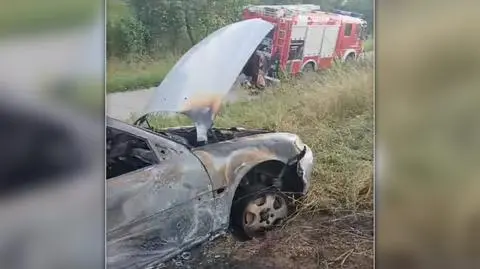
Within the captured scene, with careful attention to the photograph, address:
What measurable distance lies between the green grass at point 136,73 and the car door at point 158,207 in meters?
0.12

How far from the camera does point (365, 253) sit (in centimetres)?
149

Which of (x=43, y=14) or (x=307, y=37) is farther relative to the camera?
(x=307, y=37)

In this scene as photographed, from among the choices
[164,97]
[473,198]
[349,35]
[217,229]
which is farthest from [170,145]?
[473,198]

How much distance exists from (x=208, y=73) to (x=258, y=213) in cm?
41

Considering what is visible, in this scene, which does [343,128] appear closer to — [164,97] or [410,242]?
[410,242]

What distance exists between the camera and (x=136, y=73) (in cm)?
143

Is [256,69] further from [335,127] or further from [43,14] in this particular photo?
[43,14]

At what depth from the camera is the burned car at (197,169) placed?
142cm

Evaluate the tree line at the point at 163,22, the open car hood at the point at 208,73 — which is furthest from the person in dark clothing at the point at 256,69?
the tree line at the point at 163,22

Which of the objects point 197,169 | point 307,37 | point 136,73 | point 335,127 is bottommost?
point 197,169

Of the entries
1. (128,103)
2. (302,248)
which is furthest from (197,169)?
(302,248)

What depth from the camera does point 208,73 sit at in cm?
146

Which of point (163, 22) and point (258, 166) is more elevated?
point (163, 22)

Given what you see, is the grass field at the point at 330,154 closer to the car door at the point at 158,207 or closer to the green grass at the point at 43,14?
the car door at the point at 158,207
